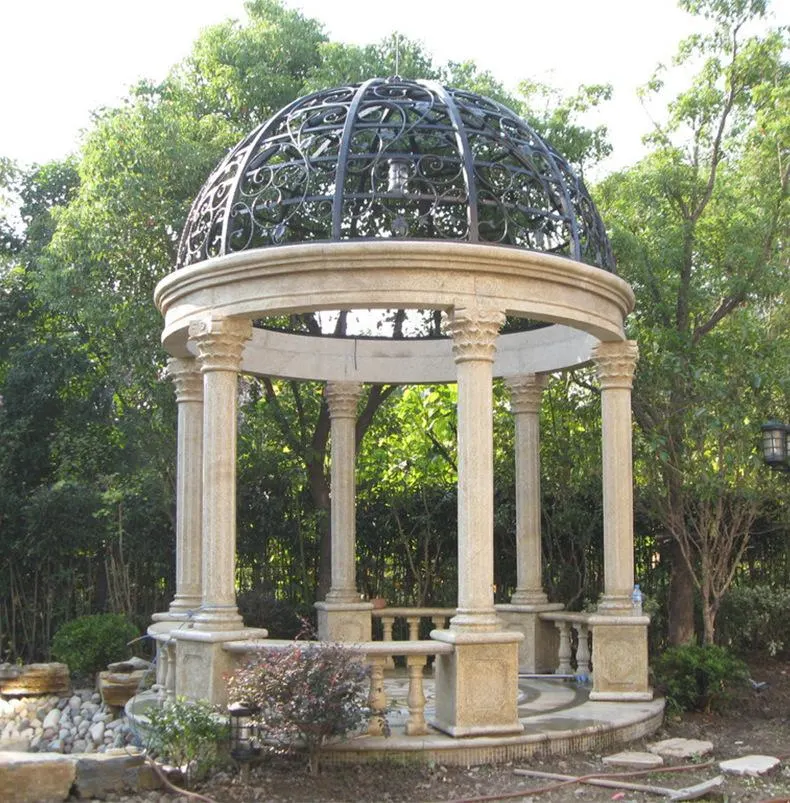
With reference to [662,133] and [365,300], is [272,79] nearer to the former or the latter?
[662,133]

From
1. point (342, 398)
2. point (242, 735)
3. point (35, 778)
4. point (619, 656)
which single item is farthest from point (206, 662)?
point (342, 398)

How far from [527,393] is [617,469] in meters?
2.67

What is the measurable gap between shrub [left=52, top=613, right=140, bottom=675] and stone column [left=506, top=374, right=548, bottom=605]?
694 centimetres

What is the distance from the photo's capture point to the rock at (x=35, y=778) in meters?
9.75

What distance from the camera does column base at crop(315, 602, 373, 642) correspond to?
17281mm

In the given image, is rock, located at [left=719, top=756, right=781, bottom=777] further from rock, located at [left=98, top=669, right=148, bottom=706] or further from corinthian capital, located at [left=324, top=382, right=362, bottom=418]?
rock, located at [left=98, top=669, right=148, bottom=706]

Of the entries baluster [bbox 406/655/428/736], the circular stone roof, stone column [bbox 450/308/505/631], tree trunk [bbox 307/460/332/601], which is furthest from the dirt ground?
tree trunk [bbox 307/460/332/601]

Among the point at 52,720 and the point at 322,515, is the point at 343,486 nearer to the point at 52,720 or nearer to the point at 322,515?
the point at 322,515

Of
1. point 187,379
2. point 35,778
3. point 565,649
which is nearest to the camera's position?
point 35,778

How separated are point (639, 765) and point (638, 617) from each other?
3.37m

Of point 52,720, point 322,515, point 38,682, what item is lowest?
point 52,720

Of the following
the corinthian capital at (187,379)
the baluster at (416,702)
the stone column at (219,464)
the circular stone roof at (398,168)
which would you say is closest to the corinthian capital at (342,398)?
→ the corinthian capital at (187,379)

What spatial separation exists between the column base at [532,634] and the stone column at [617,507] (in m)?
2.24

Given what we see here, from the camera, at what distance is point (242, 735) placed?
10750 millimetres
